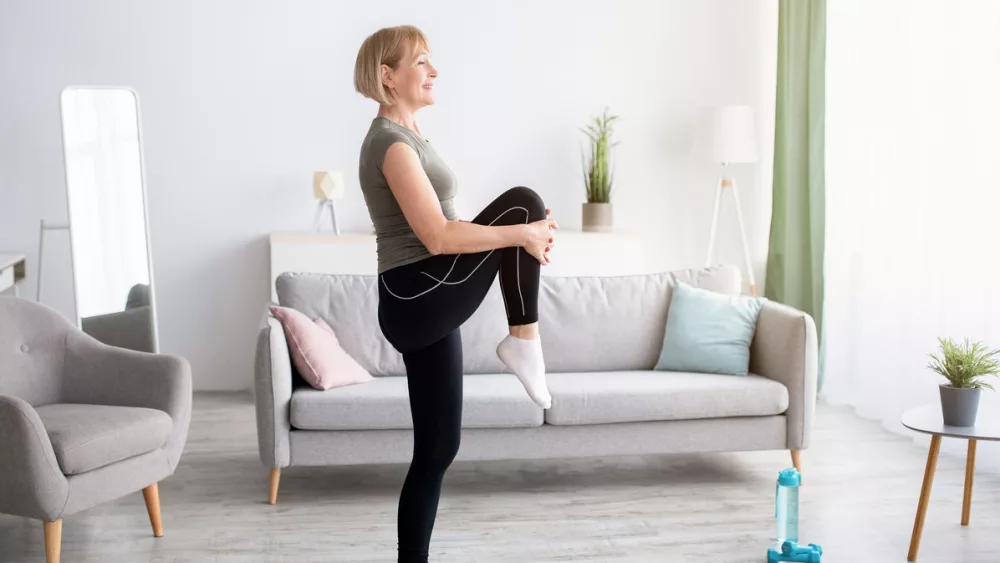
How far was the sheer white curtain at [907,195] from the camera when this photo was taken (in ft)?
13.8

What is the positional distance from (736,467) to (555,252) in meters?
1.71

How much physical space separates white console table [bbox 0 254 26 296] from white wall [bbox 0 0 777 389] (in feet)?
0.37

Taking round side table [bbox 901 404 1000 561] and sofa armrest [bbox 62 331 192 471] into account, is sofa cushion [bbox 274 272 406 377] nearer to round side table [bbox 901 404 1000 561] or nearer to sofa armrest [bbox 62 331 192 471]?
sofa armrest [bbox 62 331 192 471]

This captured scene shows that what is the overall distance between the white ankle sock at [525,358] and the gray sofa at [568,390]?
124 centimetres

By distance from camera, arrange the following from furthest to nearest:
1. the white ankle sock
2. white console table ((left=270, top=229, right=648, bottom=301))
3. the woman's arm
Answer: white console table ((left=270, top=229, right=648, bottom=301)) < the white ankle sock < the woman's arm

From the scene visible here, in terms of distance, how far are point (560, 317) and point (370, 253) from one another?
1.42 metres

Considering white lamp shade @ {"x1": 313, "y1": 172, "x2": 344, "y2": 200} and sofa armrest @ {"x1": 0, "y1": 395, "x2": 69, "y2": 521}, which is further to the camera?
white lamp shade @ {"x1": 313, "y1": 172, "x2": 344, "y2": 200}

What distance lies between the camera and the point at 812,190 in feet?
17.8

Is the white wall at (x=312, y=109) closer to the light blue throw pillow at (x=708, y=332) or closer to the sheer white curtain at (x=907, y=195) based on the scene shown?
the sheer white curtain at (x=907, y=195)

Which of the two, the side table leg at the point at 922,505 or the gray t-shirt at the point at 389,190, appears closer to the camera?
the gray t-shirt at the point at 389,190

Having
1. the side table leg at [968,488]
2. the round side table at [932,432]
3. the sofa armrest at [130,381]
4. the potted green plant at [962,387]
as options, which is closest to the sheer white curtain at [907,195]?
the side table leg at [968,488]

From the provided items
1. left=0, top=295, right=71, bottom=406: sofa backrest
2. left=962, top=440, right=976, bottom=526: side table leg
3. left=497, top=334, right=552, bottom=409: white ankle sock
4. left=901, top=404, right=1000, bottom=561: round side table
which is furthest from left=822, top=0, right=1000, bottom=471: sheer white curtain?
left=0, top=295, right=71, bottom=406: sofa backrest

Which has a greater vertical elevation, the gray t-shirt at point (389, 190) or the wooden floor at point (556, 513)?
the gray t-shirt at point (389, 190)

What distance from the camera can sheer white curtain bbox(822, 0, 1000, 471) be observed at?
13.8 feet
